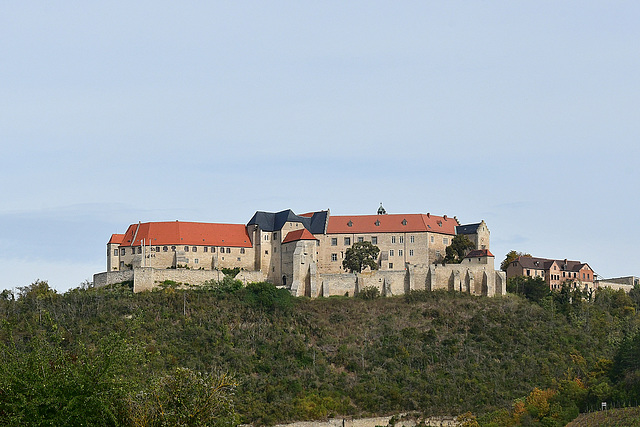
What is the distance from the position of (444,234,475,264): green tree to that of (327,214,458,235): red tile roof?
2315 mm

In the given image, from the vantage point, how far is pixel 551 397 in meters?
75.0

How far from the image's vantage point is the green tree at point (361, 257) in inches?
3664

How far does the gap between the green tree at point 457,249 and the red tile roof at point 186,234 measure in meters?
18.9

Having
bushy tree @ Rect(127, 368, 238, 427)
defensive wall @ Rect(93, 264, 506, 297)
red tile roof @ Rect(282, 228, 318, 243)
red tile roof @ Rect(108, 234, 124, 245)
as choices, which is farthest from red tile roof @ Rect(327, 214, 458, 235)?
bushy tree @ Rect(127, 368, 238, 427)

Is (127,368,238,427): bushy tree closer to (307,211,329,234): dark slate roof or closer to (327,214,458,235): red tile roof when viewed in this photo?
(307,211,329,234): dark slate roof

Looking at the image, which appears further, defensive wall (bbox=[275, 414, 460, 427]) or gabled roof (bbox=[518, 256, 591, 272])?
gabled roof (bbox=[518, 256, 591, 272])

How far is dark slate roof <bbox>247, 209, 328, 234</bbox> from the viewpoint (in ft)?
317

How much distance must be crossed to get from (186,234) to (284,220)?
9.42 metres

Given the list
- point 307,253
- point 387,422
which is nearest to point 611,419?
point 387,422

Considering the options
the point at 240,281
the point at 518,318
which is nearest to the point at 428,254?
the point at 518,318

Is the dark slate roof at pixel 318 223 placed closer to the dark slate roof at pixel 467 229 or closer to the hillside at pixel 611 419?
the dark slate roof at pixel 467 229

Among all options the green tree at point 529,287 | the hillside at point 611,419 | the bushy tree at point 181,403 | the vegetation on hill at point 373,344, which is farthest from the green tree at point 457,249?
the bushy tree at point 181,403

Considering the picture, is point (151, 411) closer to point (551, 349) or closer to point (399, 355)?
point (399, 355)

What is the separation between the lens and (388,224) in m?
97.2
